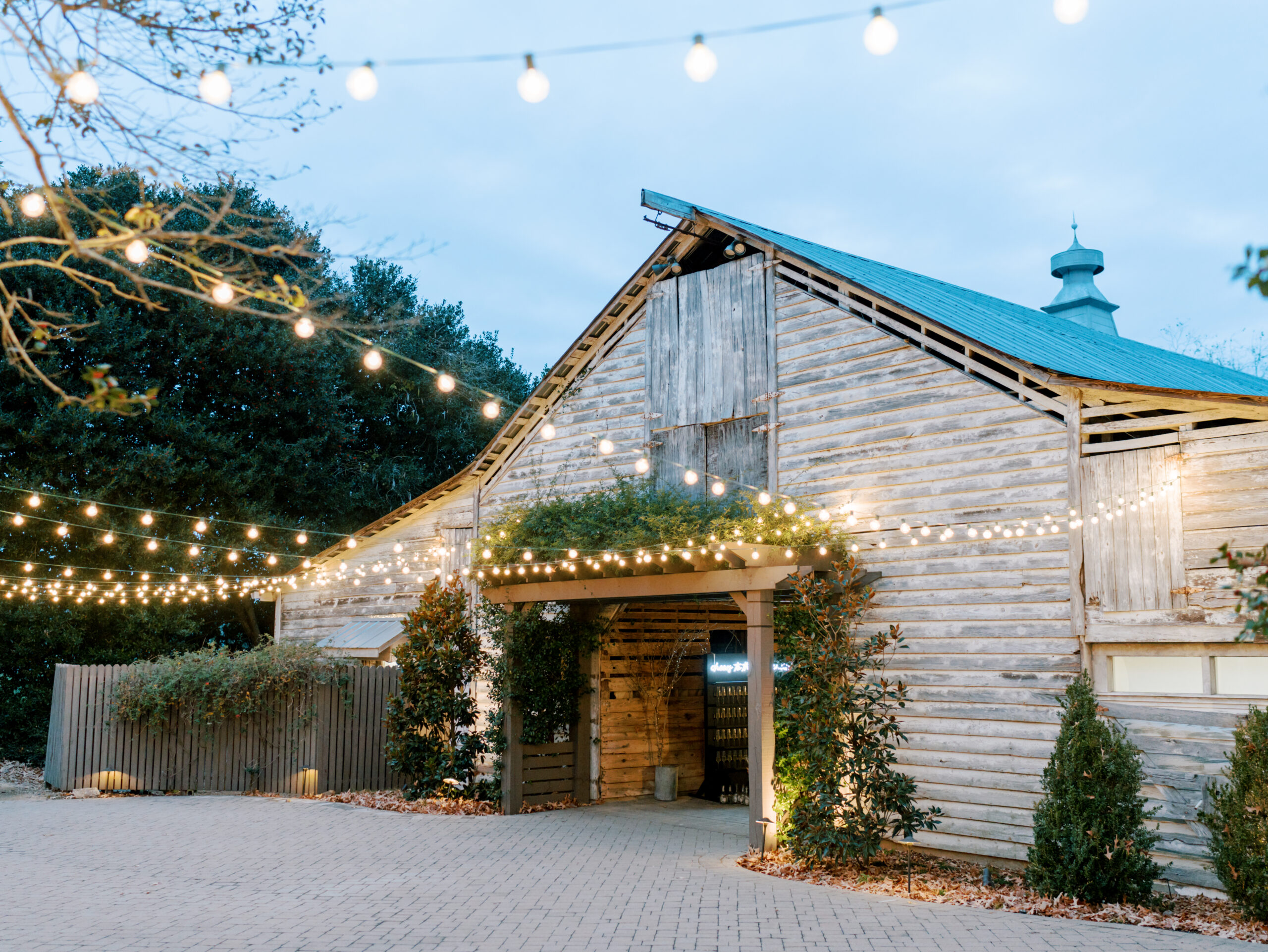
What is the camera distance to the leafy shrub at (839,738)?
8898 mm

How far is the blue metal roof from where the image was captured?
10.6 m

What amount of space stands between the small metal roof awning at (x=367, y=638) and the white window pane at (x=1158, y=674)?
9603 millimetres

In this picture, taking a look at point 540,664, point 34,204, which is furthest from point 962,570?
point 34,204

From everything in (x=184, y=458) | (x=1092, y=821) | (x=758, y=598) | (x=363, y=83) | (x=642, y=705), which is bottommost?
(x=1092, y=821)

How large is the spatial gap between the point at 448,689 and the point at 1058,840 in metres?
7.49

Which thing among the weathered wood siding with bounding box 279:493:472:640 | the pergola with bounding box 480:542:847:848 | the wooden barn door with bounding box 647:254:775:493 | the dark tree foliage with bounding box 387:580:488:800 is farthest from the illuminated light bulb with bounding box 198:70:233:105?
the weathered wood siding with bounding box 279:493:472:640

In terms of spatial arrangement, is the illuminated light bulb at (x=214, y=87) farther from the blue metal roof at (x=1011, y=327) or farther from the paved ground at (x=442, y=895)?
the blue metal roof at (x=1011, y=327)

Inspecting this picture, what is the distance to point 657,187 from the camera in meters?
13.5

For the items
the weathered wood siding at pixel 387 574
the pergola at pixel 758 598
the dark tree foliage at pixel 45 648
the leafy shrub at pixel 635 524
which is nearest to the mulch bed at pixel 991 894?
the pergola at pixel 758 598

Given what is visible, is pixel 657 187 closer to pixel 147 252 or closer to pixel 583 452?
pixel 583 452

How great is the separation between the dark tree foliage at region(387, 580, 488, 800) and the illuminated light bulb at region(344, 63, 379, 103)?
8.59 metres

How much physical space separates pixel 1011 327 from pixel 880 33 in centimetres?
831

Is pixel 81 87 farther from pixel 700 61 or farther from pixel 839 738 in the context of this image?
pixel 839 738

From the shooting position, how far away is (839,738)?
9.23 metres
